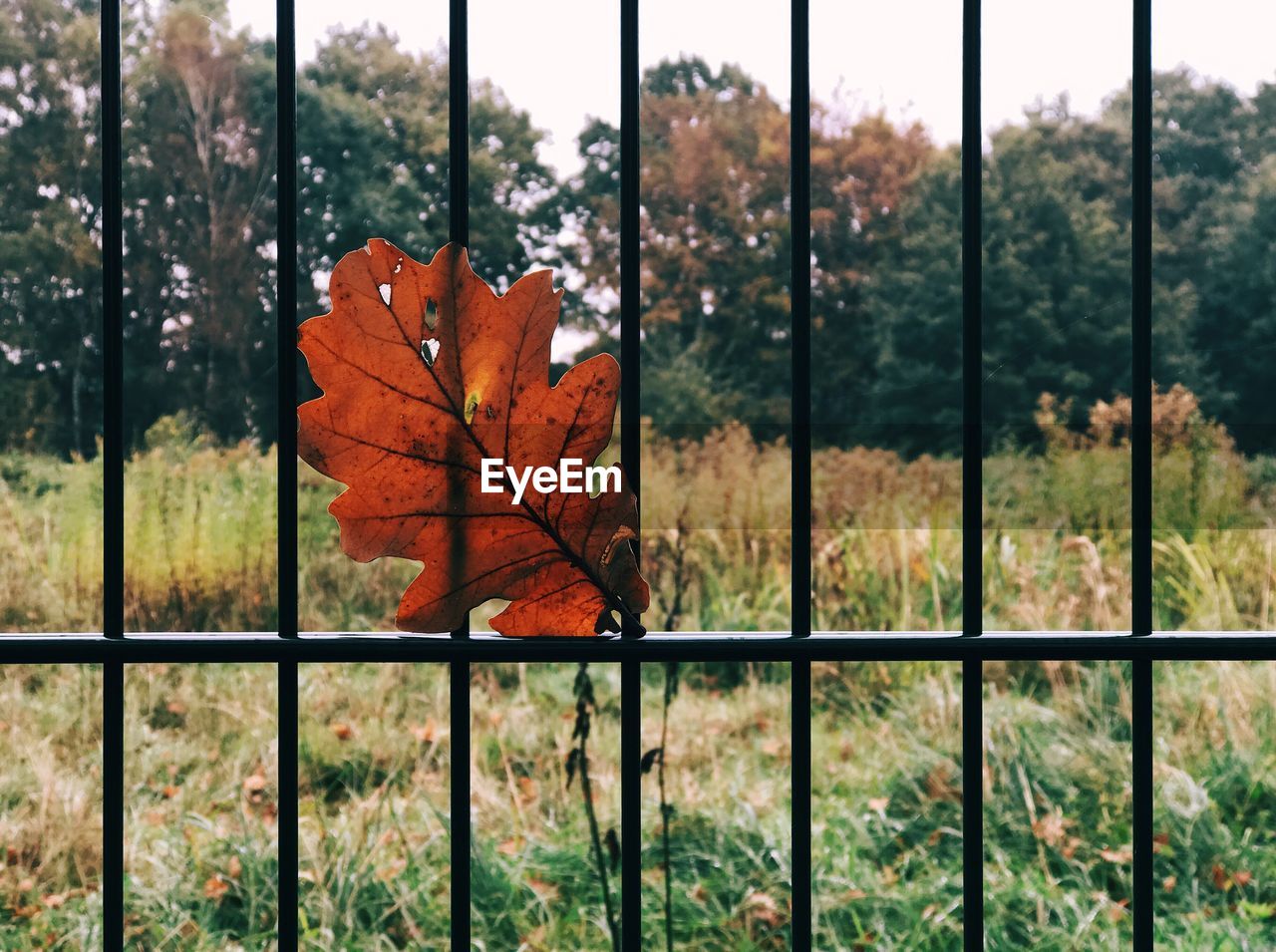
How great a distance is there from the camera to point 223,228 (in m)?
4.87

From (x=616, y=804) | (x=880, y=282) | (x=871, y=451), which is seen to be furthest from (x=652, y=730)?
(x=880, y=282)

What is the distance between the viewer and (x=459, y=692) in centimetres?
116

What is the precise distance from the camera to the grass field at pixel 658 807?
2.54 metres

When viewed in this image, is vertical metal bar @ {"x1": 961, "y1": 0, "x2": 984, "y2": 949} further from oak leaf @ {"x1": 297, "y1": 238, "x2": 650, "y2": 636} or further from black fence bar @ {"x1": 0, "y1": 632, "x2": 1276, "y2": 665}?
oak leaf @ {"x1": 297, "y1": 238, "x2": 650, "y2": 636}

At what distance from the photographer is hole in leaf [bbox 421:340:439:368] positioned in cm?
116

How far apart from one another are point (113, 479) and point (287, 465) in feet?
0.65


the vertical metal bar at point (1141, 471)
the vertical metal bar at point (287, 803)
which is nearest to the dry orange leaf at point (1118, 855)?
the vertical metal bar at point (1141, 471)

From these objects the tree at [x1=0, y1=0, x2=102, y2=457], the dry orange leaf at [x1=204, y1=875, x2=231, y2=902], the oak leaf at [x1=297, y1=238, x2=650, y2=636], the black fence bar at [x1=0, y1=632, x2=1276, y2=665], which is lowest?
the dry orange leaf at [x1=204, y1=875, x2=231, y2=902]

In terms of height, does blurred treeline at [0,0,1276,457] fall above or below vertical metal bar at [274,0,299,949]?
above

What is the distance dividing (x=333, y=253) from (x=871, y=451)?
271cm

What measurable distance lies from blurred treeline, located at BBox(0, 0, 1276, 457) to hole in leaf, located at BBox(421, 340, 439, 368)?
11.4 feet

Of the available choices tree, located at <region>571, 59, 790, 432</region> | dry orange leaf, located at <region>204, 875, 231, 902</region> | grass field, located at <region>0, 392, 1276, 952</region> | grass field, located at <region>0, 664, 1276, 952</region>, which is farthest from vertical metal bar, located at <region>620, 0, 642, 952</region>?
tree, located at <region>571, 59, 790, 432</region>

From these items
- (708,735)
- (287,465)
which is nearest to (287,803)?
(287,465)

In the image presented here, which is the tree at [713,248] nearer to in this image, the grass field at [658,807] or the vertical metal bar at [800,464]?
the grass field at [658,807]
